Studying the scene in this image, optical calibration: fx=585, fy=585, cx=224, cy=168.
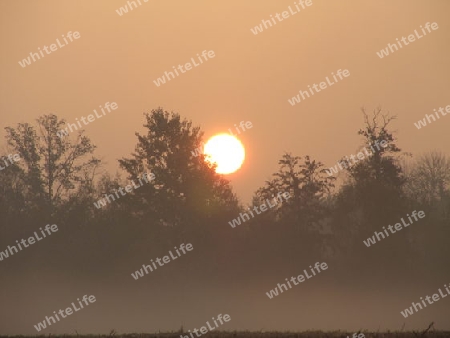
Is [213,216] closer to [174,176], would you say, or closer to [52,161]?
[174,176]

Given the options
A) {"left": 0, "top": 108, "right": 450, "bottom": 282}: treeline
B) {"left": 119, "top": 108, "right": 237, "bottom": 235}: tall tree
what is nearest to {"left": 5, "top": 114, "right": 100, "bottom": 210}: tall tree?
{"left": 0, "top": 108, "right": 450, "bottom": 282}: treeline

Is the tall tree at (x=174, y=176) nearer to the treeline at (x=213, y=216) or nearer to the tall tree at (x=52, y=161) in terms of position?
the treeline at (x=213, y=216)

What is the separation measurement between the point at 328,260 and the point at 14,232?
11.7 meters

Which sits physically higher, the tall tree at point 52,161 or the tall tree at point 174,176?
the tall tree at point 52,161

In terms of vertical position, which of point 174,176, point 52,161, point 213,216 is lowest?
point 213,216

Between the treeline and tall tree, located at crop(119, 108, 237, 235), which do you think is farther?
tall tree, located at crop(119, 108, 237, 235)

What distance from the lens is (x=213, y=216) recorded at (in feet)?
70.8

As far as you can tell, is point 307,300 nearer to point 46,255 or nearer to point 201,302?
point 201,302

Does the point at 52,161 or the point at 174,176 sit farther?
the point at 52,161

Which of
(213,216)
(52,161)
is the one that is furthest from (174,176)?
(52,161)

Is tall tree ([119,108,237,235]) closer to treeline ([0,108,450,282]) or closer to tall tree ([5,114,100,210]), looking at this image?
treeline ([0,108,450,282])

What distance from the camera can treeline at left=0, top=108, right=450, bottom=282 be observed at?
21.5 m

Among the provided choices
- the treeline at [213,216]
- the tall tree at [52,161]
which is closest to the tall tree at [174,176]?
the treeline at [213,216]

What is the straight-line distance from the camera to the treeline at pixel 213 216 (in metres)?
21.5
